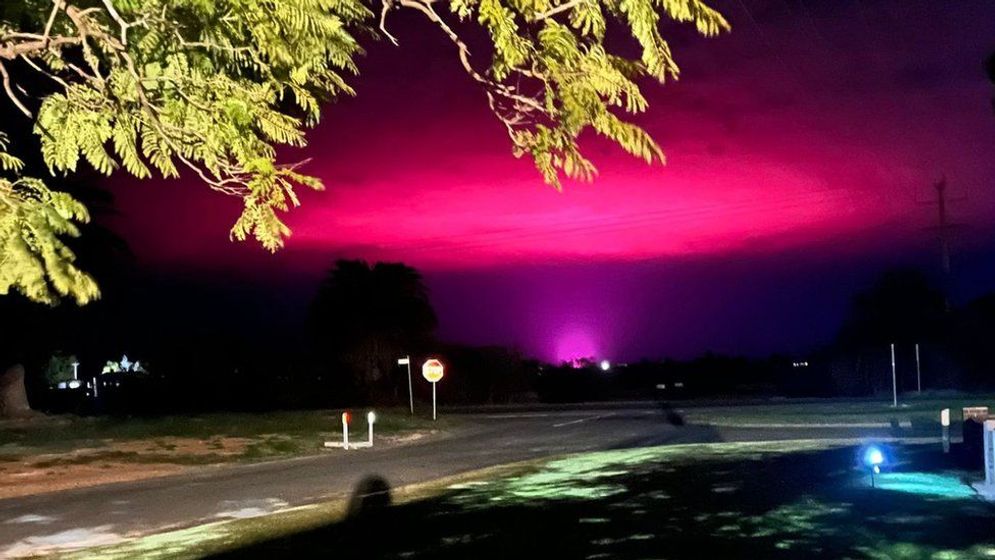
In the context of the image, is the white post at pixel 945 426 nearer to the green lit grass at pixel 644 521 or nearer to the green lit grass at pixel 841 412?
the green lit grass at pixel 644 521

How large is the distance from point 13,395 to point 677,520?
111ft

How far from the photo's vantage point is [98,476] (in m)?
20.8

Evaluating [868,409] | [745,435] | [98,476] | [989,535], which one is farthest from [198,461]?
[868,409]

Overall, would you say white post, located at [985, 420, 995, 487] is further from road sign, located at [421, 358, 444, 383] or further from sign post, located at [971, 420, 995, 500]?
road sign, located at [421, 358, 444, 383]

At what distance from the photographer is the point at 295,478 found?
765 inches

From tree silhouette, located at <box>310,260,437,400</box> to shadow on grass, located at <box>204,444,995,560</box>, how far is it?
4149 centimetres

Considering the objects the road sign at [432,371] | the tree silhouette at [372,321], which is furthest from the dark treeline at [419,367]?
the road sign at [432,371]

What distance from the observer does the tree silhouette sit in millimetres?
59375

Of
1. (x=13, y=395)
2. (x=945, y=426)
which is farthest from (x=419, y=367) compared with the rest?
(x=945, y=426)

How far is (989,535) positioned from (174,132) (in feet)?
30.8

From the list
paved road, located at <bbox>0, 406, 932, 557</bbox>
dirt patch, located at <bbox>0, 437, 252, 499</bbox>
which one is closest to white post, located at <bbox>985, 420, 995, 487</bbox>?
paved road, located at <bbox>0, 406, 932, 557</bbox>

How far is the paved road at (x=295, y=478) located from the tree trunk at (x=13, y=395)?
18.2 meters

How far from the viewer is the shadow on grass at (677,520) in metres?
10.9

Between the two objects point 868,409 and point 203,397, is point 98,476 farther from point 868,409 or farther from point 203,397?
point 203,397
